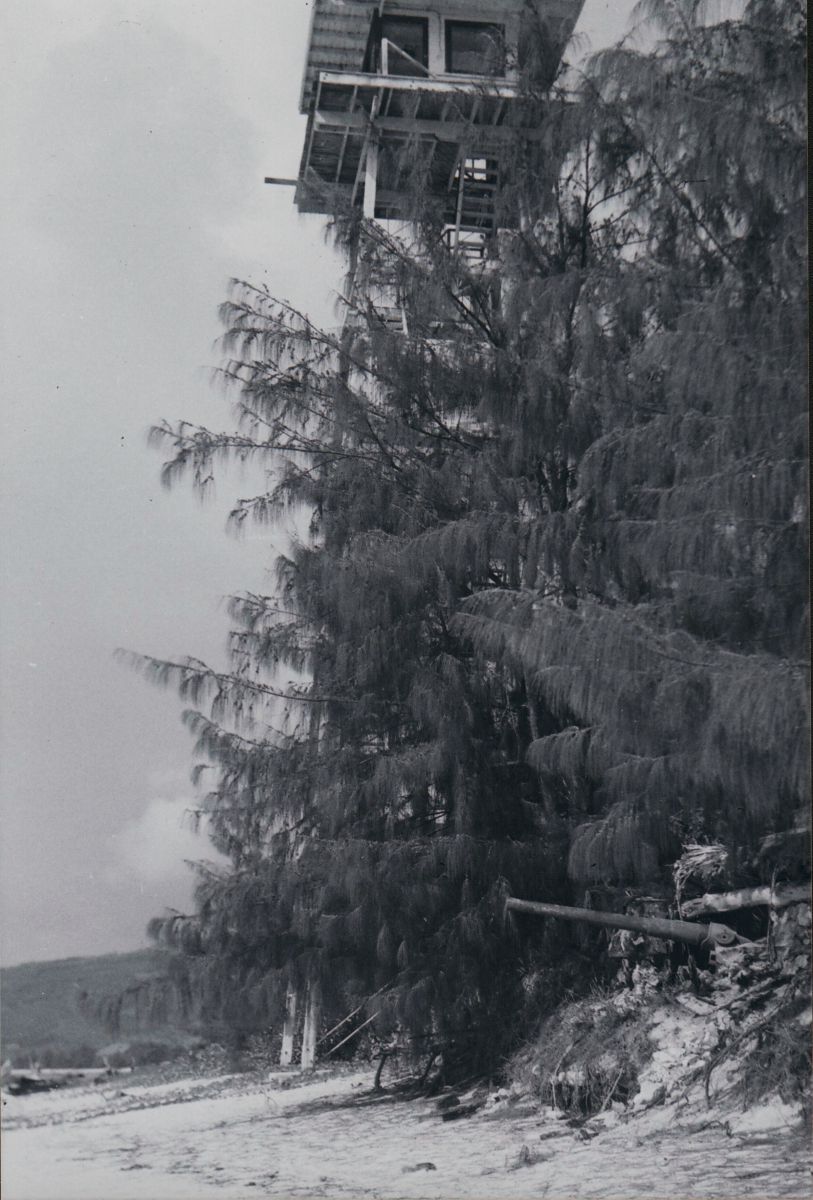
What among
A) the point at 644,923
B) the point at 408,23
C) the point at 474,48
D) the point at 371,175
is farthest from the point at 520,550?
the point at 408,23

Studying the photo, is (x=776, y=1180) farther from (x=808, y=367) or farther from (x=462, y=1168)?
(x=808, y=367)

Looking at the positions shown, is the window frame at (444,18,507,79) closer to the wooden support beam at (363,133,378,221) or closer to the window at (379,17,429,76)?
the window at (379,17,429,76)

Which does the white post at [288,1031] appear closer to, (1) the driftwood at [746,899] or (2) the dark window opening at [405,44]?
(1) the driftwood at [746,899]

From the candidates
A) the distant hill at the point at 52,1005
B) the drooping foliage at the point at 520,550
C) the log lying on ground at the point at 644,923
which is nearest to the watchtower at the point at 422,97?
the drooping foliage at the point at 520,550

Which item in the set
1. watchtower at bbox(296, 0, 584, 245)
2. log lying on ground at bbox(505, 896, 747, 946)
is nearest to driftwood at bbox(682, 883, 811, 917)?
log lying on ground at bbox(505, 896, 747, 946)

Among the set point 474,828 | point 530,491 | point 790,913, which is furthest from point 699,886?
point 530,491

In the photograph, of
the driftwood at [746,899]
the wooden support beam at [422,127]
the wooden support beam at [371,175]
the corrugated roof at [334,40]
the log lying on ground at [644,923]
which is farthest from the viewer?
the wooden support beam at [371,175]

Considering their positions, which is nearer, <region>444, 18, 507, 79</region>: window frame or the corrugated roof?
the corrugated roof
